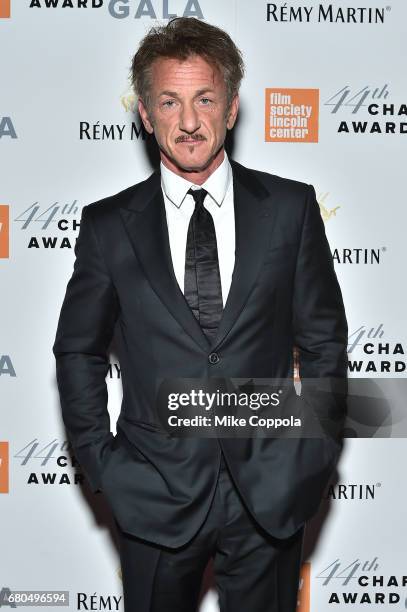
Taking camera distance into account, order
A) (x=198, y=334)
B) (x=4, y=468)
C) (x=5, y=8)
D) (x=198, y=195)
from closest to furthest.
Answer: (x=198, y=334) → (x=198, y=195) → (x=5, y=8) → (x=4, y=468)

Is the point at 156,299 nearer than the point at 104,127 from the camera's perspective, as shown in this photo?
Yes

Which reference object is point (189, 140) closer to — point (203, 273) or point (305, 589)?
point (203, 273)

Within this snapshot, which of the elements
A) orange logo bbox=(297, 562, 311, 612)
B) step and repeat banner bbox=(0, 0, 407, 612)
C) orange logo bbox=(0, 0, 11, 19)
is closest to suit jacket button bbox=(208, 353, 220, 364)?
step and repeat banner bbox=(0, 0, 407, 612)

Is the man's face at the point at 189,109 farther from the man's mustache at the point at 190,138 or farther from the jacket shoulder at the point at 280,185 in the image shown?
the jacket shoulder at the point at 280,185

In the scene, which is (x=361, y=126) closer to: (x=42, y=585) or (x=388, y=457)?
(x=388, y=457)

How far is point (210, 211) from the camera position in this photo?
75.5 inches

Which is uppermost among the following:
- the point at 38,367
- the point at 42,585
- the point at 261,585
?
the point at 38,367

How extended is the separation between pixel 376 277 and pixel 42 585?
141 cm

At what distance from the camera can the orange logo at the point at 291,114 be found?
2.54m

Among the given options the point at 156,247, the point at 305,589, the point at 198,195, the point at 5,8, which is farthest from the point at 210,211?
the point at 305,589

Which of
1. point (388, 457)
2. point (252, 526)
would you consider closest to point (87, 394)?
point (252, 526)

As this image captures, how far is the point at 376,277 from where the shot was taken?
2.61 meters

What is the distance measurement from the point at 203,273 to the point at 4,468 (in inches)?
45.0

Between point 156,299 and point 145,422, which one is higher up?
point 156,299
